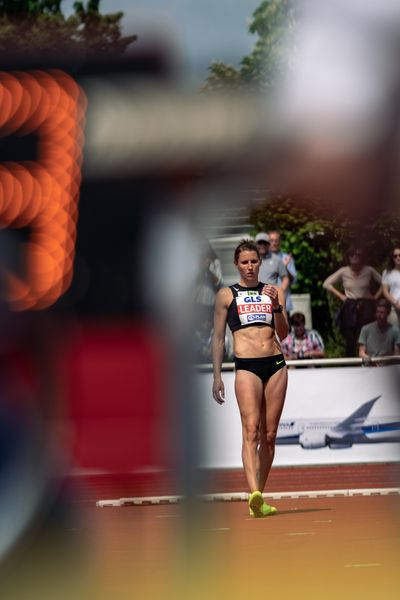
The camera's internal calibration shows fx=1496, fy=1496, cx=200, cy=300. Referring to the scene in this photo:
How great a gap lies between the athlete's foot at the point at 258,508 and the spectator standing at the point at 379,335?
11.7ft

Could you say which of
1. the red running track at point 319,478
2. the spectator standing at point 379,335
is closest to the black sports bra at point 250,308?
the red running track at point 319,478

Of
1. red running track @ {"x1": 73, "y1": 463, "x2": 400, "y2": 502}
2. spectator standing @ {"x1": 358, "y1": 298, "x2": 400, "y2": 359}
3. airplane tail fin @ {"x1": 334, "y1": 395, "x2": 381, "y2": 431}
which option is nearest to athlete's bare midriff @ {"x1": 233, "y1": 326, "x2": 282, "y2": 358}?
red running track @ {"x1": 73, "y1": 463, "x2": 400, "y2": 502}

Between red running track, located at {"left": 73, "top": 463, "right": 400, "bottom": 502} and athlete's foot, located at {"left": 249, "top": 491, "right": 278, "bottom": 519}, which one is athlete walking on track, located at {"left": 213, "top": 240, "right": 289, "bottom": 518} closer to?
athlete's foot, located at {"left": 249, "top": 491, "right": 278, "bottom": 519}

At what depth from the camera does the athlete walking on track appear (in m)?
9.02

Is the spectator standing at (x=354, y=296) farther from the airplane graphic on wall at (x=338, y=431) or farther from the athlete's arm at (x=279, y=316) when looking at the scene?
the athlete's arm at (x=279, y=316)

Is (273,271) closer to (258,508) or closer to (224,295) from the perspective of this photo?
(224,295)

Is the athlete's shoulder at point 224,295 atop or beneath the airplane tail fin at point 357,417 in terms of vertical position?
atop

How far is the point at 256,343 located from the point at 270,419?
1.57ft

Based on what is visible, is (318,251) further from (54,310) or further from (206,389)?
(54,310)

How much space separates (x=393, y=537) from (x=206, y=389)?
15.3 ft

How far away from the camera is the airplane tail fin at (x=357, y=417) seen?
12.9 metres

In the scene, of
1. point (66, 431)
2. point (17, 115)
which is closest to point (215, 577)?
point (66, 431)

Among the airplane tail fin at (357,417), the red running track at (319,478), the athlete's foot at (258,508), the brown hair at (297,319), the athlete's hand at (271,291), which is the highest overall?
the athlete's hand at (271,291)

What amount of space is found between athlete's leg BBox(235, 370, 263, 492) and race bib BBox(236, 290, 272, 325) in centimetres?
34
